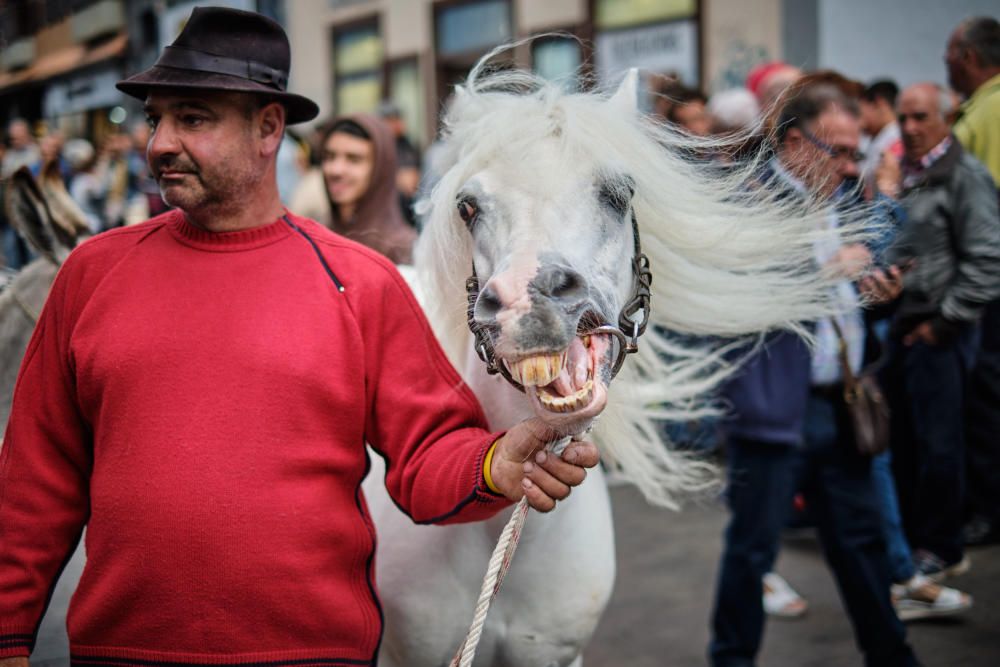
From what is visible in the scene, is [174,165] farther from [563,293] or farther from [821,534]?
[821,534]

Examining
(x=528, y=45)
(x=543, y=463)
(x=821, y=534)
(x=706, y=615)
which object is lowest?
(x=706, y=615)

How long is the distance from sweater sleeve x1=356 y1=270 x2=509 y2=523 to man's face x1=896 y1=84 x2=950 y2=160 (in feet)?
9.58

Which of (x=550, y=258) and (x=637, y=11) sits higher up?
(x=637, y=11)

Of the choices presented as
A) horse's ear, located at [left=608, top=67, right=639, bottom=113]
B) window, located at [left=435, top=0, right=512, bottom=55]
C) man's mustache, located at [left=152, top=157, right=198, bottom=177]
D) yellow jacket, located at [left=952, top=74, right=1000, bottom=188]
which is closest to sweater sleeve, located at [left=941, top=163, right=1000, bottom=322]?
yellow jacket, located at [left=952, top=74, right=1000, bottom=188]

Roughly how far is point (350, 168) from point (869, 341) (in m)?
2.24

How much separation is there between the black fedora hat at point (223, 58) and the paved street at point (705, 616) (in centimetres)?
233

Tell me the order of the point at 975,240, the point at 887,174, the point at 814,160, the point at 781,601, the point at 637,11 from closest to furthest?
the point at 814,160
the point at 887,174
the point at 975,240
the point at 781,601
the point at 637,11

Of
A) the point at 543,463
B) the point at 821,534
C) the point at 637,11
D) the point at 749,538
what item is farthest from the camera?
the point at 637,11

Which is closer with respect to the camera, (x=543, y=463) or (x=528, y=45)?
(x=543, y=463)

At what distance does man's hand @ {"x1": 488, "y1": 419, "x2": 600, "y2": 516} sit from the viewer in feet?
5.33

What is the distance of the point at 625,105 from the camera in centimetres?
203

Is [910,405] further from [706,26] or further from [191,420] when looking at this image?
[706,26]

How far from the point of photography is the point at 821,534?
3305 mm

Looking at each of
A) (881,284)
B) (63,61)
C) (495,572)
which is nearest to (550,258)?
(495,572)
